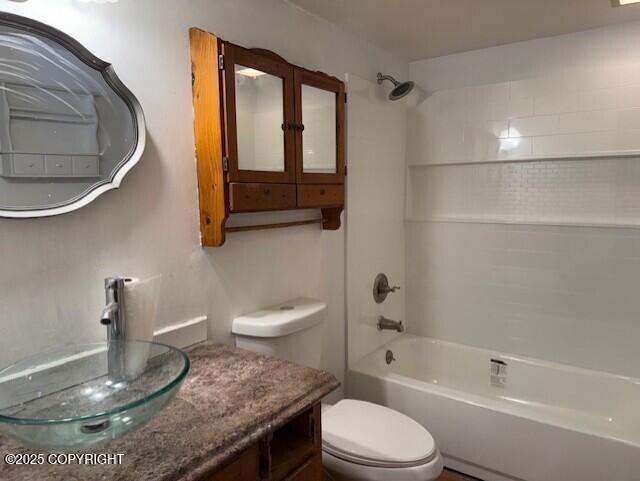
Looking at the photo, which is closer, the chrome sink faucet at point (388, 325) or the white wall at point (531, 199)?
the white wall at point (531, 199)

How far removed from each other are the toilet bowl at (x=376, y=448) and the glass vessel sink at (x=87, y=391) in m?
0.77

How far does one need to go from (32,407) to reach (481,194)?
248 cm

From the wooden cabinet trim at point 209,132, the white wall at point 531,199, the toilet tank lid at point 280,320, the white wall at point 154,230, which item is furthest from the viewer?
the white wall at point 531,199

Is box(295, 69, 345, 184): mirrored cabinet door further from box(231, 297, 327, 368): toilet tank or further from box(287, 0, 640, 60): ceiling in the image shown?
box(231, 297, 327, 368): toilet tank

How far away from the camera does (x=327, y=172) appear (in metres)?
2.01

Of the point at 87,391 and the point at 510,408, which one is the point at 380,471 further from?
the point at 87,391

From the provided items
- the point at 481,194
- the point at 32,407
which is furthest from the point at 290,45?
the point at 32,407

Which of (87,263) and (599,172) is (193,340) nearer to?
(87,263)

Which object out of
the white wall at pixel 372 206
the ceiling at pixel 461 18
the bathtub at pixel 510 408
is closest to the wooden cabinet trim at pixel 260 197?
the white wall at pixel 372 206

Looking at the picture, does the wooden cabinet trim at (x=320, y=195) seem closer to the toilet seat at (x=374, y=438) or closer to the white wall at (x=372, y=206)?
the white wall at (x=372, y=206)

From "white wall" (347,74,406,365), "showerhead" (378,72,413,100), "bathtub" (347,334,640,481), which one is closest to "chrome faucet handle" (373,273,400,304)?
"white wall" (347,74,406,365)

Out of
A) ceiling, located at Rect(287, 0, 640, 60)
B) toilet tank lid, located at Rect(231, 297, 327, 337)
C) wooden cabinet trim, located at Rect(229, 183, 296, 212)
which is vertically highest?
ceiling, located at Rect(287, 0, 640, 60)

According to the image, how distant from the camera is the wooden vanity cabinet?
107 cm

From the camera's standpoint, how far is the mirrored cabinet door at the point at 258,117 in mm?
1514
